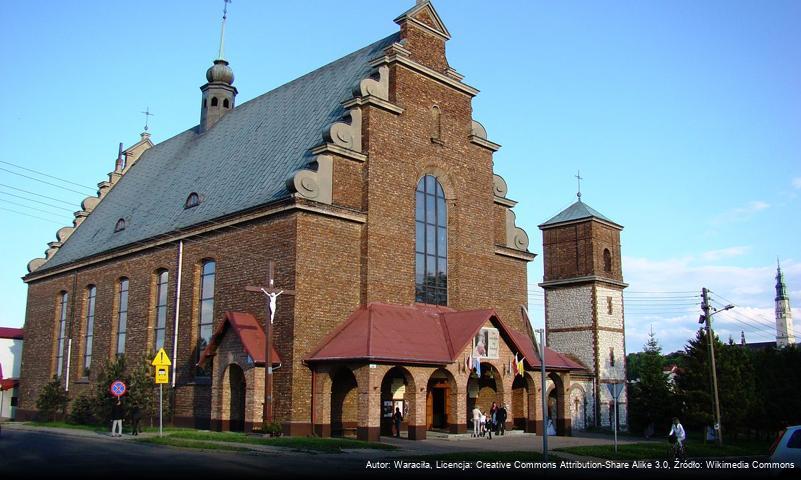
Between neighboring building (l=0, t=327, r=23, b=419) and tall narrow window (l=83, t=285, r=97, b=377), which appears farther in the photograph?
neighboring building (l=0, t=327, r=23, b=419)

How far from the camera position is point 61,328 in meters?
44.2

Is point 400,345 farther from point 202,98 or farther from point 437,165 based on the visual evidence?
point 202,98

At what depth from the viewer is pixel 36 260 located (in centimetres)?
4800

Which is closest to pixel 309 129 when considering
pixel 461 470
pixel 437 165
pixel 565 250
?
pixel 437 165

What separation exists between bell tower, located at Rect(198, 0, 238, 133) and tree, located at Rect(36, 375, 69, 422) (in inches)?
650

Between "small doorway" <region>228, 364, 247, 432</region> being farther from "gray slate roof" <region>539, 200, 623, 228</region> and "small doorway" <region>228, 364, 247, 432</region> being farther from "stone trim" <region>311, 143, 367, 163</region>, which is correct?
"gray slate roof" <region>539, 200, 623, 228</region>

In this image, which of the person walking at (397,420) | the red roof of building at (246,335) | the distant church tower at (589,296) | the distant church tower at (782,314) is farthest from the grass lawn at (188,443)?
the distant church tower at (782,314)

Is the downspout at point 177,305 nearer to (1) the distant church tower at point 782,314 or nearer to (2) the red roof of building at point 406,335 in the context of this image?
(2) the red roof of building at point 406,335

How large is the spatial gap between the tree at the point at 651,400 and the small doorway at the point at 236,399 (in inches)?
1050

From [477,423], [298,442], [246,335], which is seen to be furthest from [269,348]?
[477,423]

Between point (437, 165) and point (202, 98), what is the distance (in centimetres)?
1890

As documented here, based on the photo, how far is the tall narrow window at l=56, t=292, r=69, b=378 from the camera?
4353 cm

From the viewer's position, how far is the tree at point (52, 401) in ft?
129

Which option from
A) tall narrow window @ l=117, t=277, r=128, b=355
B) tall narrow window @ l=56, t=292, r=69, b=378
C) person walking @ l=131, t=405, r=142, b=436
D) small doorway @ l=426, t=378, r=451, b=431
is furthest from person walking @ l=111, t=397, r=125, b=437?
tall narrow window @ l=56, t=292, r=69, b=378
